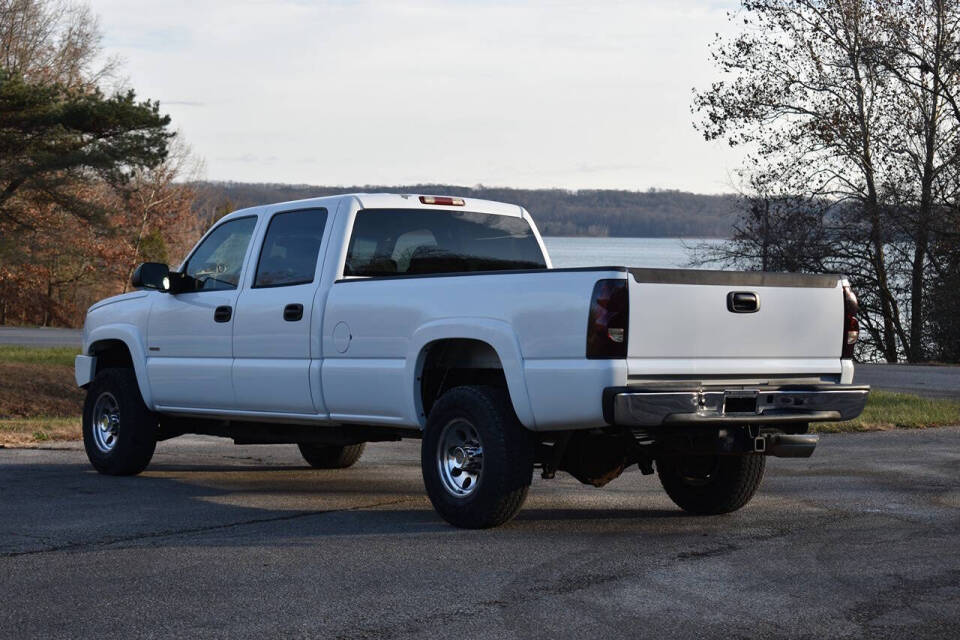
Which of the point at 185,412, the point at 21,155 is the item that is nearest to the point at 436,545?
the point at 185,412

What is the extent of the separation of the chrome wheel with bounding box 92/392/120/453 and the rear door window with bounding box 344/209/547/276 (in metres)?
2.88

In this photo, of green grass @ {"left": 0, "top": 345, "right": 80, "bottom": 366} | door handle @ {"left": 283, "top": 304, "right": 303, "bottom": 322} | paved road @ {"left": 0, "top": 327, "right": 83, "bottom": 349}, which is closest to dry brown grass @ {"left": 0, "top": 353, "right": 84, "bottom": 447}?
green grass @ {"left": 0, "top": 345, "right": 80, "bottom": 366}

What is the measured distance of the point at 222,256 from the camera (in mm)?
10016

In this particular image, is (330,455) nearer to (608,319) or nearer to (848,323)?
(608,319)

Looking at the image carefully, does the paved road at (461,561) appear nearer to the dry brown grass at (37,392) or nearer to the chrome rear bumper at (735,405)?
the chrome rear bumper at (735,405)

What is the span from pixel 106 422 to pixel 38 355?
20858 mm

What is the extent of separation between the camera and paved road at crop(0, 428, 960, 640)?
217 inches

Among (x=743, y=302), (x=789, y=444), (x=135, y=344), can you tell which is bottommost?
(x=789, y=444)

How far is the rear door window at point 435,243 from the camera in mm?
9117

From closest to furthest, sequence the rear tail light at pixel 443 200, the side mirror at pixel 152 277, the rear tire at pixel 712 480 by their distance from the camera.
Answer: the rear tire at pixel 712 480, the rear tail light at pixel 443 200, the side mirror at pixel 152 277

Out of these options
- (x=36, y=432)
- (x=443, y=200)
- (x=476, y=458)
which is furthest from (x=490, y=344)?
(x=36, y=432)

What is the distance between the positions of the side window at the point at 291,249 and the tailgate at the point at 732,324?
9.10ft

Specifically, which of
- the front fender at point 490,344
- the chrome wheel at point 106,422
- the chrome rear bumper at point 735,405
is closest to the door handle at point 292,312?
the front fender at point 490,344

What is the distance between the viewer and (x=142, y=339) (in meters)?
10.4
